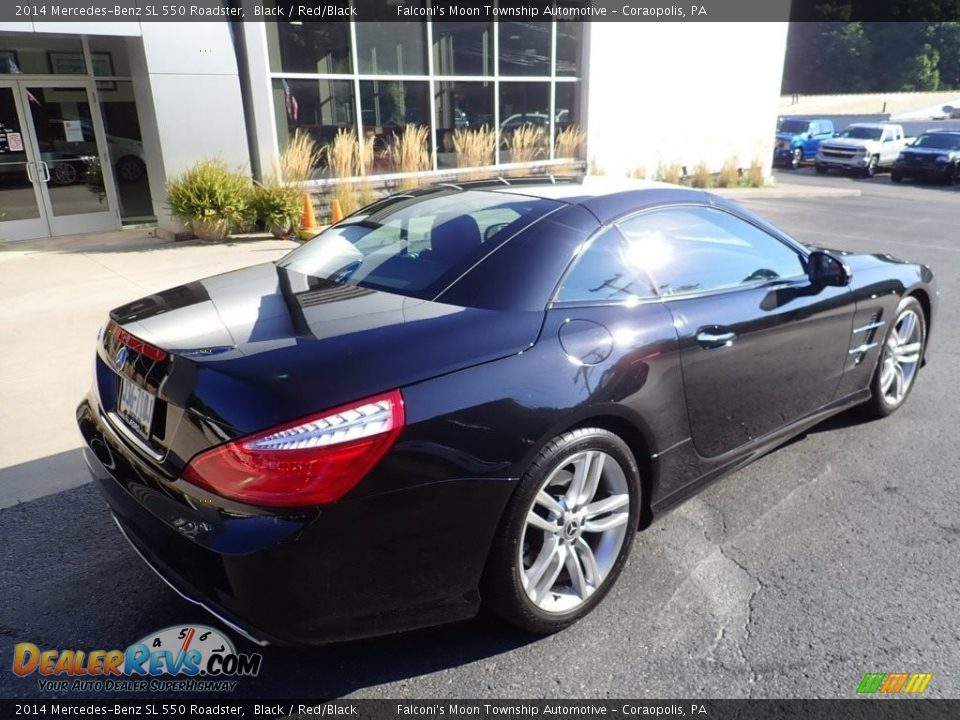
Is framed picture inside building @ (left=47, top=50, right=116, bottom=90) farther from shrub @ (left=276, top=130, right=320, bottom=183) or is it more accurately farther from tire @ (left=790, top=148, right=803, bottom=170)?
tire @ (left=790, top=148, right=803, bottom=170)

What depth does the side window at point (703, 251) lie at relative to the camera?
3064mm

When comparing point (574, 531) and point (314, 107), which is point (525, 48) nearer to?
point (314, 107)

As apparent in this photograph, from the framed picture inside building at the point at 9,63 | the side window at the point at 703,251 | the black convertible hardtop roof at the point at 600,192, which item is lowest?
the side window at the point at 703,251

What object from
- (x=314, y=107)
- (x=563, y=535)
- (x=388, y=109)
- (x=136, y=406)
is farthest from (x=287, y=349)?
(x=388, y=109)

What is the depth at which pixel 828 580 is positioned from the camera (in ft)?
9.55

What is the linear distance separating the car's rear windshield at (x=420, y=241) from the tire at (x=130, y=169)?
356 inches

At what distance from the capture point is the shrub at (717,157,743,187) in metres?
19.5

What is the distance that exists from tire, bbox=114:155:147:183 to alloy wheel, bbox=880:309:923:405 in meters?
10.8

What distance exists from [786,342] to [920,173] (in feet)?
82.4

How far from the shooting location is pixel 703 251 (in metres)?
3.32

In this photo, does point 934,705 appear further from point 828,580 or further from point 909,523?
point 909,523

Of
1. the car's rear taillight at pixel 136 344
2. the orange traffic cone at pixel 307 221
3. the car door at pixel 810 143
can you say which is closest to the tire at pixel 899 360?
the car's rear taillight at pixel 136 344

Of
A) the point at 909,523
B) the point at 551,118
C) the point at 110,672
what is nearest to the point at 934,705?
the point at 909,523

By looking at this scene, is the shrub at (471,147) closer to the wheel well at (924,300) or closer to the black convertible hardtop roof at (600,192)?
the wheel well at (924,300)
